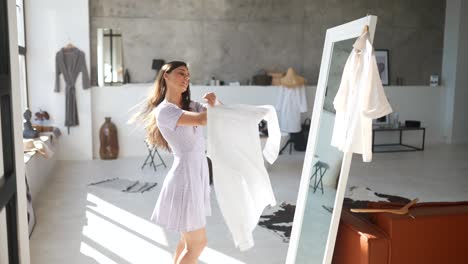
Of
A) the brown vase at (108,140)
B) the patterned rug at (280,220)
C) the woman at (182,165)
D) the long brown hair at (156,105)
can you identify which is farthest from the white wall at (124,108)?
the woman at (182,165)

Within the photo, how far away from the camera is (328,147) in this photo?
3.12 m

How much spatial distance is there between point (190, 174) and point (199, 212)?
0.78 ft

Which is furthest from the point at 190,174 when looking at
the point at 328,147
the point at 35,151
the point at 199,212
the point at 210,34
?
the point at 210,34

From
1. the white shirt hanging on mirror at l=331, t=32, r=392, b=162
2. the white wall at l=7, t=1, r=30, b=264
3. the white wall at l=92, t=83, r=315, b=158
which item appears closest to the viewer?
the white shirt hanging on mirror at l=331, t=32, r=392, b=162

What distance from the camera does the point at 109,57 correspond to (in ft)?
29.9

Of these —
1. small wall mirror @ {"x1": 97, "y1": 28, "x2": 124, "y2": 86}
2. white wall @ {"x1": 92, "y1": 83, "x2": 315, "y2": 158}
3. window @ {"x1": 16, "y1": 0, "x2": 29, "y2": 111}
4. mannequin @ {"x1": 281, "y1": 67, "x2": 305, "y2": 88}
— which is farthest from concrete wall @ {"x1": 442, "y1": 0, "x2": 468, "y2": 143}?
window @ {"x1": 16, "y1": 0, "x2": 29, "y2": 111}

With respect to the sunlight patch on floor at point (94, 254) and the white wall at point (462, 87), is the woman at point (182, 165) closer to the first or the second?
the sunlight patch on floor at point (94, 254)

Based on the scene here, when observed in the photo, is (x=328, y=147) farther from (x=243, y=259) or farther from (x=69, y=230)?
(x=69, y=230)

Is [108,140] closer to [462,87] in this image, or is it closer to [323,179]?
[323,179]

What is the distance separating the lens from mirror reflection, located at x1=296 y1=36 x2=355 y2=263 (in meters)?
3.01

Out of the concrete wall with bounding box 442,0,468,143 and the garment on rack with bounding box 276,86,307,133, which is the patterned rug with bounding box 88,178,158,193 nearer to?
the garment on rack with bounding box 276,86,307,133

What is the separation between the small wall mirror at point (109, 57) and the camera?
902 centimetres

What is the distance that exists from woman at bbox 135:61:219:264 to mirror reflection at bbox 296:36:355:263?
0.74 m

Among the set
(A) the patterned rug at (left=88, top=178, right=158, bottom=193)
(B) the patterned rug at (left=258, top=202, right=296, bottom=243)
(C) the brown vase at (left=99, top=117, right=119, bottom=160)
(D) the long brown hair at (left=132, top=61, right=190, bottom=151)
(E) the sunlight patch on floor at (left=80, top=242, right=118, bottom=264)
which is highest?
(D) the long brown hair at (left=132, top=61, right=190, bottom=151)
